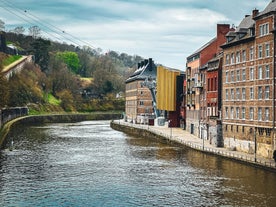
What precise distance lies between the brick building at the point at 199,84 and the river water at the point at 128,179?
1492 centimetres

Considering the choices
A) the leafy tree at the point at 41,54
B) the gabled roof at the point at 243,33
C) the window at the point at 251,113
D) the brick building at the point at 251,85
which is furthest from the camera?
the leafy tree at the point at 41,54

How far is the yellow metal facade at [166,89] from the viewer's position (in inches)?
3900

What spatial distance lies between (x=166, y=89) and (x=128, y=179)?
5916 centimetres

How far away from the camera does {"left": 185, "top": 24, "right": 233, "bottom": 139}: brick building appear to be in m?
76.1

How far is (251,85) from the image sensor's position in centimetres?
5541

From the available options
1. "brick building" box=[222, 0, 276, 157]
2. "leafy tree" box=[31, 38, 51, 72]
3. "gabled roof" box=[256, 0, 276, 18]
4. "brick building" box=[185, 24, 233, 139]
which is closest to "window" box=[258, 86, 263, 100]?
"brick building" box=[222, 0, 276, 157]

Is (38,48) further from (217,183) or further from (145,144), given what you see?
(217,183)

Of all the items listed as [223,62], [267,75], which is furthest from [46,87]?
[267,75]

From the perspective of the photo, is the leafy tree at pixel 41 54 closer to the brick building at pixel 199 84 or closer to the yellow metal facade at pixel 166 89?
the yellow metal facade at pixel 166 89

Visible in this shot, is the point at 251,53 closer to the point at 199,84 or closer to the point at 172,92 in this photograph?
the point at 199,84

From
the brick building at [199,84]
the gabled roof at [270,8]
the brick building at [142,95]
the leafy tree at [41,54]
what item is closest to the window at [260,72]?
the gabled roof at [270,8]

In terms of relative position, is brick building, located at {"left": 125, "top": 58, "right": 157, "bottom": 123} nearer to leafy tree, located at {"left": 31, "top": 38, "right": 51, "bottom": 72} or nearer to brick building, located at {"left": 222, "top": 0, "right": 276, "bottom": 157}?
brick building, located at {"left": 222, "top": 0, "right": 276, "bottom": 157}

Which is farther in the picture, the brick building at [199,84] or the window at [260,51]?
the brick building at [199,84]

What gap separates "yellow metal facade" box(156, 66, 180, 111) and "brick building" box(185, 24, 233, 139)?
10066 mm
